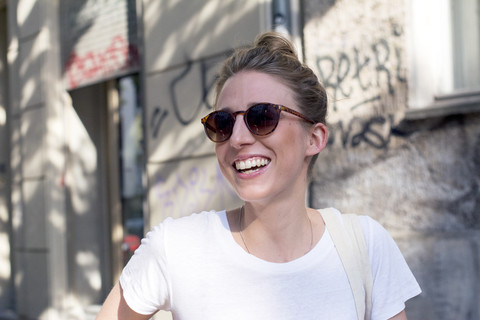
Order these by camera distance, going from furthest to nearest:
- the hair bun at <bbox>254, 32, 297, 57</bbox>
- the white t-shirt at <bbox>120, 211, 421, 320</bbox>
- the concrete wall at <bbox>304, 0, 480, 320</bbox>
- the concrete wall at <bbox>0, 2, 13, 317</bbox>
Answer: the concrete wall at <bbox>0, 2, 13, 317</bbox>, the concrete wall at <bbox>304, 0, 480, 320</bbox>, the hair bun at <bbox>254, 32, 297, 57</bbox>, the white t-shirt at <bbox>120, 211, 421, 320</bbox>

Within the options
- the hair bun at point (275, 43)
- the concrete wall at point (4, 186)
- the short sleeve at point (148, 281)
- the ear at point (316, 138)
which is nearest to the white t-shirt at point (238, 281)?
the short sleeve at point (148, 281)

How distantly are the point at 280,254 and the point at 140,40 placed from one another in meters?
4.01

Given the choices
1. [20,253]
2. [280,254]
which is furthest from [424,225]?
[20,253]

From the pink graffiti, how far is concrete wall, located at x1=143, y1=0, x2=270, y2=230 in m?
0.39

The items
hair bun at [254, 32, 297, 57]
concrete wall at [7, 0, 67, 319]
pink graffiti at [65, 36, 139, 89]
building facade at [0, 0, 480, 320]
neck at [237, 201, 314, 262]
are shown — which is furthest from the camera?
concrete wall at [7, 0, 67, 319]

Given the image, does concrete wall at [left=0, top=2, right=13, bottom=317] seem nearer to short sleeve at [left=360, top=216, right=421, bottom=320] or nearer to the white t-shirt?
the white t-shirt

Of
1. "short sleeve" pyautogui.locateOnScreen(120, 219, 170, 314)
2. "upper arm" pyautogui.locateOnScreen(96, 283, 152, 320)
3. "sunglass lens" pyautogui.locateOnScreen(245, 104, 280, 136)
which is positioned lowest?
"upper arm" pyautogui.locateOnScreen(96, 283, 152, 320)

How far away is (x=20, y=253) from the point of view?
22.4ft

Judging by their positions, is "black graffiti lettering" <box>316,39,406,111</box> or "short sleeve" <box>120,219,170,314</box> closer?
"short sleeve" <box>120,219,170,314</box>

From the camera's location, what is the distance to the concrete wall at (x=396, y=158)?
334 centimetres

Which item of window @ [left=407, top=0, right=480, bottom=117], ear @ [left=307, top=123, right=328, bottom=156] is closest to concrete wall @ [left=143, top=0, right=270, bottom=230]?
window @ [left=407, top=0, right=480, bottom=117]

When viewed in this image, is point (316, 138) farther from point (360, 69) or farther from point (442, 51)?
point (442, 51)

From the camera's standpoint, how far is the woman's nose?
5.40ft

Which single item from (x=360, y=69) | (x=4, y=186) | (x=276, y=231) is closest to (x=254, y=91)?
(x=276, y=231)
